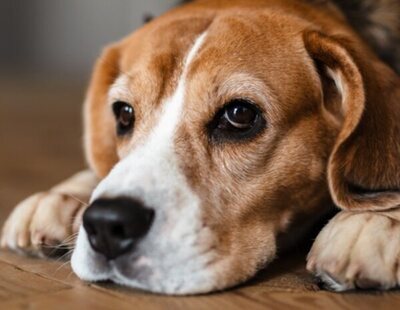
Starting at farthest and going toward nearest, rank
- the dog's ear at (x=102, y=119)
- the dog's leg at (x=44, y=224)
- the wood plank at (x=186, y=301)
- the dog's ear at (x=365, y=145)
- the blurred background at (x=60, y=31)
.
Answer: the blurred background at (x=60, y=31) < the dog's ear at (x=102, y=119) < the dog's leg at (x=44, y=224) < the dog's ear at (x=365, y=145) < the wood plank at (x=186, y=301)

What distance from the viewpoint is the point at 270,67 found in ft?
7.64

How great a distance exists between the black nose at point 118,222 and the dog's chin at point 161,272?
35 mm

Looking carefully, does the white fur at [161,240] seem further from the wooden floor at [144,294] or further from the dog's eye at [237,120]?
the dog's eye at [237,120]

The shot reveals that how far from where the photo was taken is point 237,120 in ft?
7.50

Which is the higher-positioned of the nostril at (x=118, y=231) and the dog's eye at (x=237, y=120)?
the dog's eye at (x=237, y=120)

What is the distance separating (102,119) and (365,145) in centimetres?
106

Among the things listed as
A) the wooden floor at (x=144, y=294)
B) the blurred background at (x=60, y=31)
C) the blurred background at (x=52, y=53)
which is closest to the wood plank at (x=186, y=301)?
the wooden floor at (x=144, y=294)

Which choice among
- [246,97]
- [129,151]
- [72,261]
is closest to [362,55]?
[246,97]

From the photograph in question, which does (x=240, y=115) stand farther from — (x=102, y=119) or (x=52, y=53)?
(x=52, y=53)

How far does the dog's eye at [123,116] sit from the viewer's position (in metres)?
2.53

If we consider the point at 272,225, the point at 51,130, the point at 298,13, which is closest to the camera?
the point at 272,225

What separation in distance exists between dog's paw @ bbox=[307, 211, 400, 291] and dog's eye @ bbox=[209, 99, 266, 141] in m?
0.35

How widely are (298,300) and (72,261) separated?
0.58m

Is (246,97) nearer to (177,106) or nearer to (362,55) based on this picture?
(177,106)
